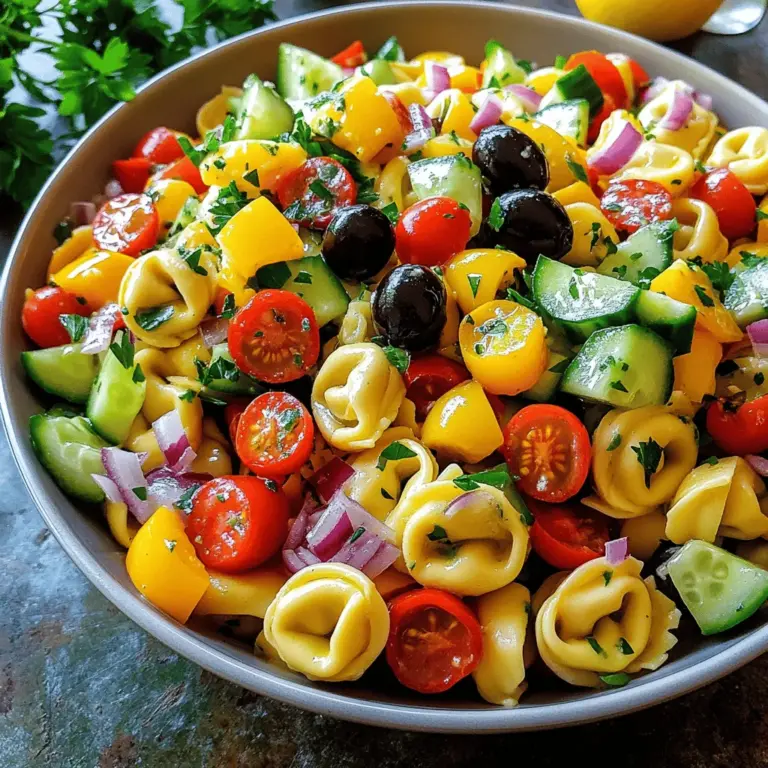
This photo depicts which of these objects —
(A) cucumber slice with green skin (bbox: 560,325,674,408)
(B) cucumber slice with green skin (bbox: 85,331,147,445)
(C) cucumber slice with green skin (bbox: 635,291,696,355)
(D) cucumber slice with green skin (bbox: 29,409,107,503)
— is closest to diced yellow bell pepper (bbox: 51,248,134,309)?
(B) cucumber slice with green skin (bbox: 85,331,147,445)

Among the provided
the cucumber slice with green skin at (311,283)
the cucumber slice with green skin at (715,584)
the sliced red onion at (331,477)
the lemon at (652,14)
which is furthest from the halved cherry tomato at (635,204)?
the lemon at (652,14)

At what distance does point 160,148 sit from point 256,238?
3.08ft

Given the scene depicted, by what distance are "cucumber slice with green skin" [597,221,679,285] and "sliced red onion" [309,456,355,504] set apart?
84 cm

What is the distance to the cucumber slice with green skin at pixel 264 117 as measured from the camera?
2.25m

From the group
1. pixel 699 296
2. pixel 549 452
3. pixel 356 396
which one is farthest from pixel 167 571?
pixel 699 296

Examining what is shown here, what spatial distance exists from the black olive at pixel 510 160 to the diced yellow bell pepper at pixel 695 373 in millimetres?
563

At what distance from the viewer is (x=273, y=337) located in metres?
1.81

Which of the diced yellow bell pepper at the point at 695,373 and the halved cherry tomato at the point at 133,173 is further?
the halved cherry tomato at the point at 133,173

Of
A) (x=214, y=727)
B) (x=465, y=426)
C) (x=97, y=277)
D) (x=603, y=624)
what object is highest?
(x=97, y=277)

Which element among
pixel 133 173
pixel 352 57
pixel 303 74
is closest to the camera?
pixel 133 173

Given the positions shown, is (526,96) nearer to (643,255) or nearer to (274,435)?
(643,255)

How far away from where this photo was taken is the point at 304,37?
2.83 m

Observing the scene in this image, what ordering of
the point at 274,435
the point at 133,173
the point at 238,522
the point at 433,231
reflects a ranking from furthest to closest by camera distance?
the point at 133,173 → the point at 433,231 → the point at 274,435 → the point at 238,522

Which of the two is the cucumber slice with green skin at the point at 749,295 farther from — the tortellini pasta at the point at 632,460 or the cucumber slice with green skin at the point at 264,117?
the cucumber slice with green skin at the point at 264,117
